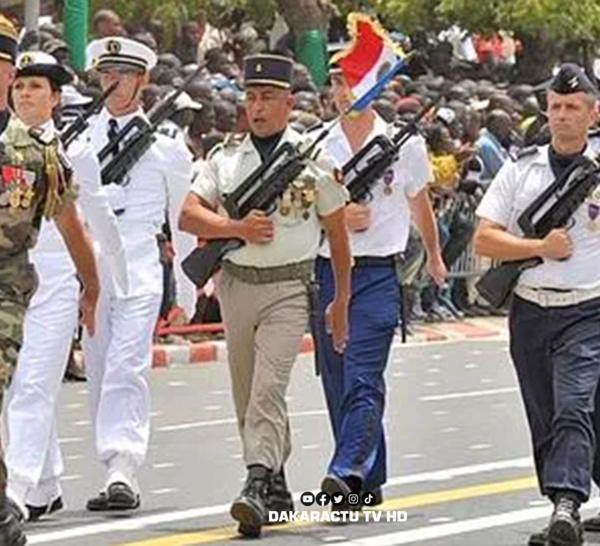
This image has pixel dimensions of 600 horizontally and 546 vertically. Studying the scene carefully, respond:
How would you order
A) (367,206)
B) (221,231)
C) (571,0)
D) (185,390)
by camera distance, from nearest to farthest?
→ (221,231) < (367,206) < (185,390) < (571,0)

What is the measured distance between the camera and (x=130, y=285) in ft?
35.1

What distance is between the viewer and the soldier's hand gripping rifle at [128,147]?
10719 mm

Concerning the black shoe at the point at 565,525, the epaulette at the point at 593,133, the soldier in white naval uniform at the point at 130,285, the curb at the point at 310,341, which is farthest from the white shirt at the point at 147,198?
the curb at the point at 310,341

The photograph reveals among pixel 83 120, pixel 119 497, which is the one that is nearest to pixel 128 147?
pixel 83 120

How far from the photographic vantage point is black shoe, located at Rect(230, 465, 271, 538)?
9539 millimetres

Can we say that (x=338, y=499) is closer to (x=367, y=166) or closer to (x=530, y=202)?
(x=367, y=166)

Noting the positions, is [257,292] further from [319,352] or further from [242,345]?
[319,352]

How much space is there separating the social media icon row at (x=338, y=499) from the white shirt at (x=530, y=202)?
4.44 ft

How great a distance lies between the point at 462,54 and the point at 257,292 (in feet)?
75.3

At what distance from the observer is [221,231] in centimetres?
975

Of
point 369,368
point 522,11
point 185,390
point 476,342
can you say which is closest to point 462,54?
point 522,11

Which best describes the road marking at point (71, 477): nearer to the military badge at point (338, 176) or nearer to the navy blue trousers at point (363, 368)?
the navy blue trousers at point (363, 368)

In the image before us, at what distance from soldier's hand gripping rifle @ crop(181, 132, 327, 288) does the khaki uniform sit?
0.13ft

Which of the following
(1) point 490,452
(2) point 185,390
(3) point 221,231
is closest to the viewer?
(3) point 221,231
